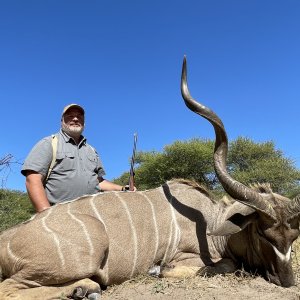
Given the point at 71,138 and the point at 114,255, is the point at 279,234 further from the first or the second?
the point at 71,138

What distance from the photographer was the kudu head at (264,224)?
306 centimetres

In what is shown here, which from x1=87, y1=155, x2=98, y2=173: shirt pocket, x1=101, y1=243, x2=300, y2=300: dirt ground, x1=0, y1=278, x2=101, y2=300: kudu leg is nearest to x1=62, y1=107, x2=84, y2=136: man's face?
x1=87, y1=155, x2=98, y2=173: shirt pocket

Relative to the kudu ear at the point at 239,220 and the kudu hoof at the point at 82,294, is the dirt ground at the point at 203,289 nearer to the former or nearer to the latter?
the kudu hoof at the point at 82,294

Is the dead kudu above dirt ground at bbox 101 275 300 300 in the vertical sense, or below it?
above

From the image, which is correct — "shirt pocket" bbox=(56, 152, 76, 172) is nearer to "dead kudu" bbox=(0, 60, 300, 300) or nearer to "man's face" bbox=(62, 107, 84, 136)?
"man's face" bbox=(62, 107, 84, 136)

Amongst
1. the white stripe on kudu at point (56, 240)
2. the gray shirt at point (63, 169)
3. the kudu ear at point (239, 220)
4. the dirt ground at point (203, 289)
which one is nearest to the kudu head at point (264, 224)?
the kudu ear at point (239, 220)

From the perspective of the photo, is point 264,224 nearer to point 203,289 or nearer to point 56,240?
point 203,289

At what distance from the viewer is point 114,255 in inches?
121

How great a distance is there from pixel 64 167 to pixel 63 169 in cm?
2

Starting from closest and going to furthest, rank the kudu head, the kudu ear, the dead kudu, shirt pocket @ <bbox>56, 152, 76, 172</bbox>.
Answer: the dead kudu < the kudu head < the kudu ear < shirt pocket @ <bbox>56, 152, 76, 172</bbox>

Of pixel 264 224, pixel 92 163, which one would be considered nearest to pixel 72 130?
pixel 92 163

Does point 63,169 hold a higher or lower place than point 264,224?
higher

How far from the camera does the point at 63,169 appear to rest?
3789 mm

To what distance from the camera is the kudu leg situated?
105 inches
